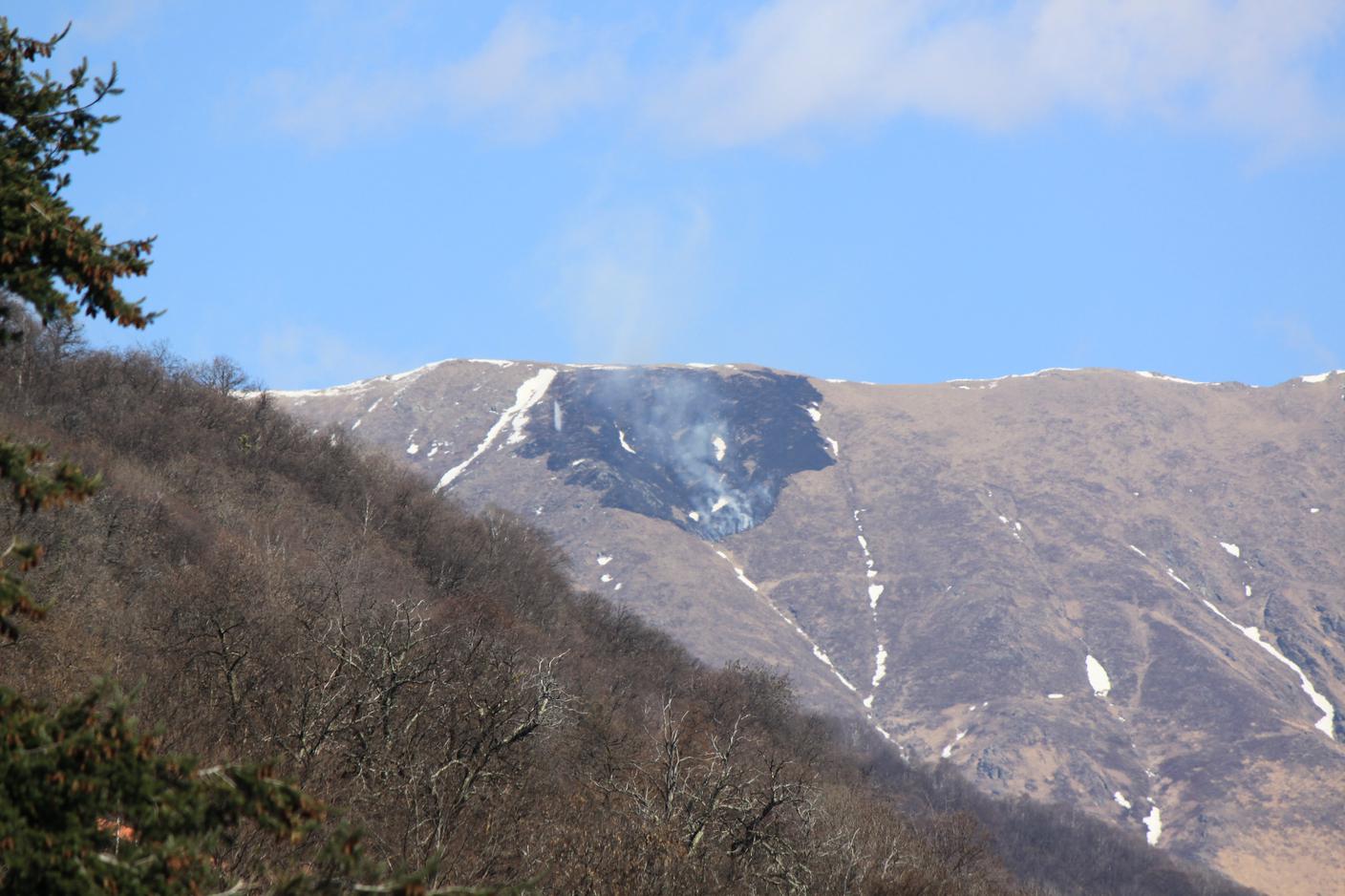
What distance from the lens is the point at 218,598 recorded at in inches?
2125

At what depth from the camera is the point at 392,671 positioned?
34969mm

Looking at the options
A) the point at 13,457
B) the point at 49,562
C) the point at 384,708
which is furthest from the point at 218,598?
the point at 13,457

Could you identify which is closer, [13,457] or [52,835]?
[52,835]

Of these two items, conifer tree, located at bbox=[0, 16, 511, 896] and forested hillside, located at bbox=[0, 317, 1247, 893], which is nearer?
conifer tree, located at bbox=[0, 16, 511, 896]

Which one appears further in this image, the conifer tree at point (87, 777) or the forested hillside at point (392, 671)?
the forested hillside at point (392, 671)

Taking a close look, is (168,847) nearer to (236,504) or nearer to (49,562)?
(49,562)

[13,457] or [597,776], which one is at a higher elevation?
[13,457]

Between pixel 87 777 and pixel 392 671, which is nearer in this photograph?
pixel 87 777

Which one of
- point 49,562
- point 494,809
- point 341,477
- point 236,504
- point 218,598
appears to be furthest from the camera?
point 341,477

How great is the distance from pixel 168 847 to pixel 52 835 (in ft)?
2.70

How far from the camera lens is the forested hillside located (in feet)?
104

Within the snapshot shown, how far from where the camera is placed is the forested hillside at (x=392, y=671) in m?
31.5

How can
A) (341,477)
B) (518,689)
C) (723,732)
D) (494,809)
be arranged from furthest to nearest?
(341,477)
(723,732)
(518,689)
(494,809)

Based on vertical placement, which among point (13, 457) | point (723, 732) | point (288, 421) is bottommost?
point (723, 732)
